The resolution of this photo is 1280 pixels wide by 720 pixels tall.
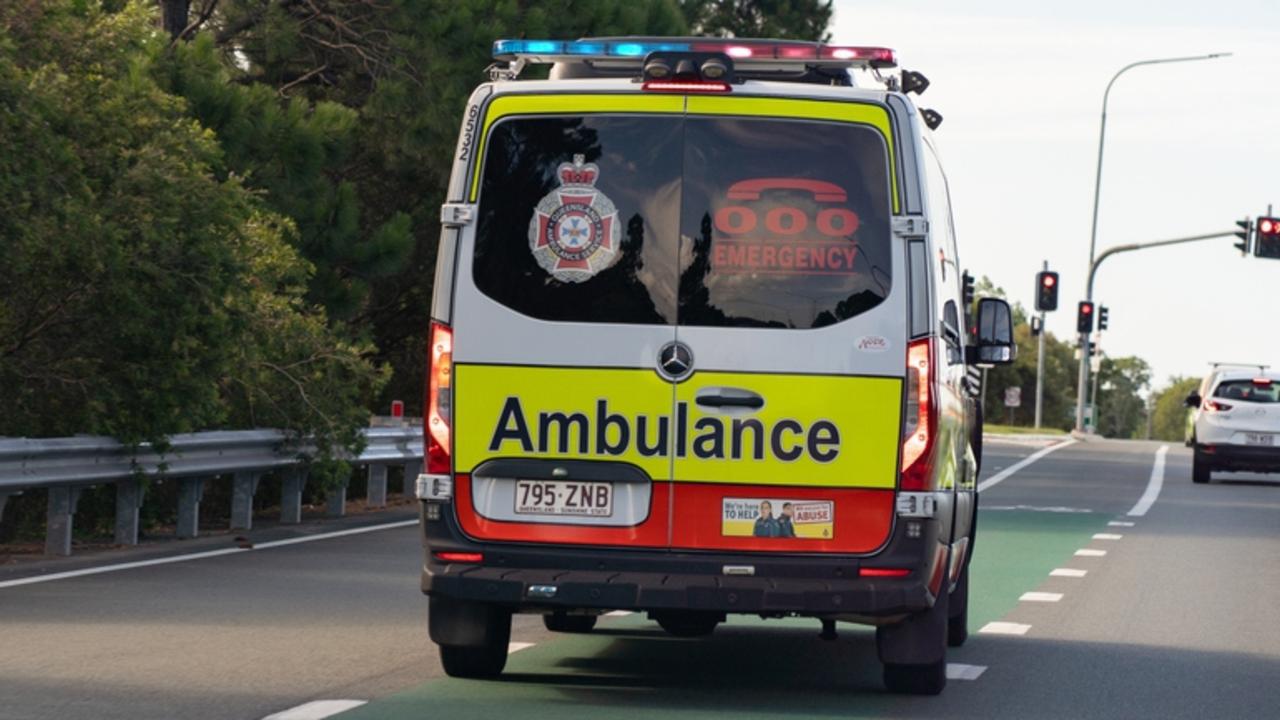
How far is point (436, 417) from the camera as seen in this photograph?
30.9ft

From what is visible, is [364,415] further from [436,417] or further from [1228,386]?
[1228,386]

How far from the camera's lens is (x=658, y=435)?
926 centimetres

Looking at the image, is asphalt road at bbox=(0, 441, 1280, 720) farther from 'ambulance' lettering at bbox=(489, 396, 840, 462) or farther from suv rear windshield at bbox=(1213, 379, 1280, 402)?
suv rear windshield at bbox=(1213, 379, 1280, 402)

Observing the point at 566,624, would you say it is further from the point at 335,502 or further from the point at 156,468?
the point at 335,502

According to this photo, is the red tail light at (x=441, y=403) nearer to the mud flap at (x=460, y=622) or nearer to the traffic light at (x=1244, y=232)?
the mud flap at (x=460, y=622)

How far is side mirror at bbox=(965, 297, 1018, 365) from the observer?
38.3ft

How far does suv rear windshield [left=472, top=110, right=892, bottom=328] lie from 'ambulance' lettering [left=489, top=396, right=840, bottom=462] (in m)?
0.39

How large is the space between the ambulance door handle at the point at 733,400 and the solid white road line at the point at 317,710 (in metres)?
1.78

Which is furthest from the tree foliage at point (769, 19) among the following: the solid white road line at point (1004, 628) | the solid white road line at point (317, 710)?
the solid white road line at point (317, 710)

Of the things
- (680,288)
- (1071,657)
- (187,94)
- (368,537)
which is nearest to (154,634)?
(680,288)

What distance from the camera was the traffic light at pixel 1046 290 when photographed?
6600cm

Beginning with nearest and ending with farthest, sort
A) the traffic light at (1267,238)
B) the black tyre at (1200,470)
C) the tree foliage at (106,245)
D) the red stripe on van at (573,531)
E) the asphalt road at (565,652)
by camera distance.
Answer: the red stripe on van at (573,531) < the asphalt road at (565,652) < the tree foliage at (106,245) < the black tyre at (1200,470) < the traffic light at (1267,238)

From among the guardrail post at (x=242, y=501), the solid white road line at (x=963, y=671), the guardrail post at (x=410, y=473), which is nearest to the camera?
the solid white road line at (x=963, y=671)

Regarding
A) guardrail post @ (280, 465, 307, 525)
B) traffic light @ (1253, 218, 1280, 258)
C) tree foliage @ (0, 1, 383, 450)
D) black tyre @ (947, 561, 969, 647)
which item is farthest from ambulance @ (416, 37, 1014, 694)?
traffic light @ (1253, 218, 1280, 258)
